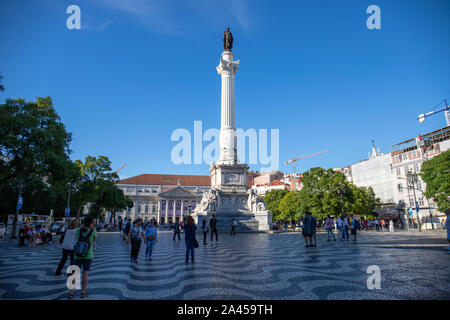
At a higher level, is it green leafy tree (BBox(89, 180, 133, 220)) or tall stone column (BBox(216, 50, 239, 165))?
tall stone column (BBox(216, 50, 239, 165))

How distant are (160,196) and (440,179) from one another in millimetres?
77125

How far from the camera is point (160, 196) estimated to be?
92938 mm

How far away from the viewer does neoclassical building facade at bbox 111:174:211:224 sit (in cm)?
9331

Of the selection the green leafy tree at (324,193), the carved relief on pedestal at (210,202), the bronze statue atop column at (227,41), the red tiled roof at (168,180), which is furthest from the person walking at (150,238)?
the red tiled roof at (168,180)

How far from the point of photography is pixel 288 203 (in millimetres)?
53219

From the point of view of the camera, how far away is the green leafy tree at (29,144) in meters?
17.5

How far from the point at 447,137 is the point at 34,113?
194 ft

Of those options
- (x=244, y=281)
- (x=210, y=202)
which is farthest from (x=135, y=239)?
(x=210, y=202)

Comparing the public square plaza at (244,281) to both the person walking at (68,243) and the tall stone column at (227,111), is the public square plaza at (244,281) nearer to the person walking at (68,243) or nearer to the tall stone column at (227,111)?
the person walking at (68,243)

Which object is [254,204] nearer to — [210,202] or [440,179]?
[210,202]

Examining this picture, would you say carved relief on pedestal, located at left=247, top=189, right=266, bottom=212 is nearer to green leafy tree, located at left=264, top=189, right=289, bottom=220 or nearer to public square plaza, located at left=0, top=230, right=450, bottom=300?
public square plaza, located at left=0, top=230, right=450, bottom=300

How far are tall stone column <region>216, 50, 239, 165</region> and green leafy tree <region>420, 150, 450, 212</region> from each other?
2483 centimetres

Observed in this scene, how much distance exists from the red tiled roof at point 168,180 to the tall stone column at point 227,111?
245 ft

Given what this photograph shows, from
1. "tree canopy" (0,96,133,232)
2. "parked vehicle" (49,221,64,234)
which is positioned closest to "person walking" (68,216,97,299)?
"tree canopy" (0,96,133,232)
